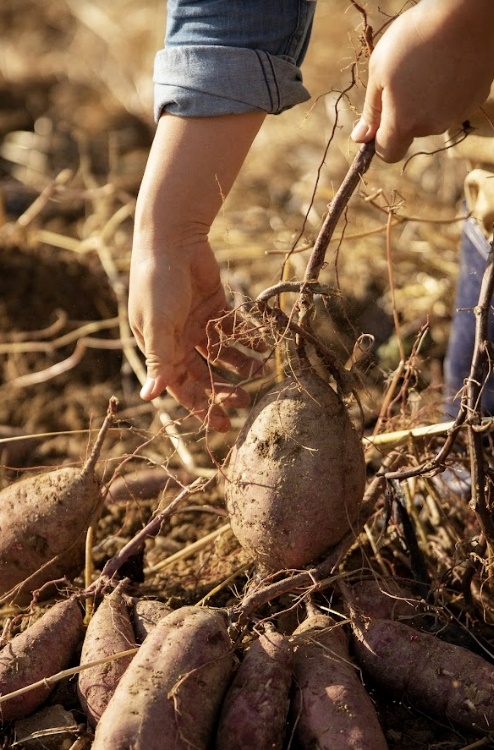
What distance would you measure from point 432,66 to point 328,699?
935 mm

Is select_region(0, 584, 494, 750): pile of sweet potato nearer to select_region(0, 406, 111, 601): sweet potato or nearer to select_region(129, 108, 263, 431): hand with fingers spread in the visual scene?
select_region(0, 406, 111, 601): sweet potato

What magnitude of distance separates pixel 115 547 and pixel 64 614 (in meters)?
0.36

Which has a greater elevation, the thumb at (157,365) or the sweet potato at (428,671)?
the thumb at (157,365)

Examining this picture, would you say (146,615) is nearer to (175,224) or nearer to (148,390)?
(148,390)

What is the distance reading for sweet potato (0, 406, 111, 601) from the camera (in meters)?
1.50

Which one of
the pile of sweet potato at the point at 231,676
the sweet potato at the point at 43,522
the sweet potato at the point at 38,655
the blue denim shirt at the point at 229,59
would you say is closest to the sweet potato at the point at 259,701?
the pile of sweet potato at the point at 231,676

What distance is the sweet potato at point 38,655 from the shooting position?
129 centimetres

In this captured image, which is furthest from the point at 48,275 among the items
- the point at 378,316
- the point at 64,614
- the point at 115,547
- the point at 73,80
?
the point at 73,80

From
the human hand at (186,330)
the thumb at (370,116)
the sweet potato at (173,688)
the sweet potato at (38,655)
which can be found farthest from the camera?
the human hand at (186,330)

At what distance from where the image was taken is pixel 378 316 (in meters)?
2.57

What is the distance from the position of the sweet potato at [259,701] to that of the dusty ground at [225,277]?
20 centimetres

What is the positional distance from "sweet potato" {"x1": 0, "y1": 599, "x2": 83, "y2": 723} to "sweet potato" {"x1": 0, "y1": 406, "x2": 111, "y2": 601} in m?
0.11

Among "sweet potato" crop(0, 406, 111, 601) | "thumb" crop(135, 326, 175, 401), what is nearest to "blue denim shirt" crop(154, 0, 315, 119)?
"thumb" crop(135, 326, 175, 401)

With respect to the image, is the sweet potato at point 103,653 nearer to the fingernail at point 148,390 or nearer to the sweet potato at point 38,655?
the sweet potato at point 38,655
